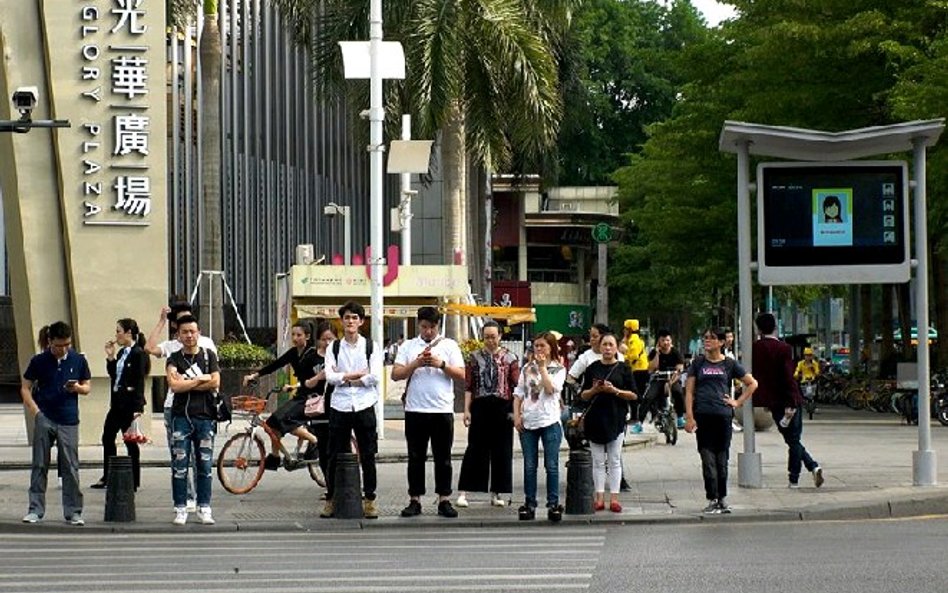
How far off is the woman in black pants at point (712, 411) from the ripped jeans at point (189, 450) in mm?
4260

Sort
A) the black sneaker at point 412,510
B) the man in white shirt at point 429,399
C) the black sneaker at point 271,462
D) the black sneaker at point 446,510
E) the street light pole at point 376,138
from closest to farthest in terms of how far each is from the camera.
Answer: the man in white shirt at point 429,399, the black sneaker at point 446,510, the black sneaker at point 412,510, the black sneaker at point 271,462, the street light pole at point 376,138

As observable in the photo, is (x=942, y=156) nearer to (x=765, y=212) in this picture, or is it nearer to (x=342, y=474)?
(x=765, y=212)

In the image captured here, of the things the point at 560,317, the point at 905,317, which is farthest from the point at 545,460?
the point at 560,317

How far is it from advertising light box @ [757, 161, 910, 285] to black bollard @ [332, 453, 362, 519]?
494 centimetres

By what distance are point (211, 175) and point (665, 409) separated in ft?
58.8

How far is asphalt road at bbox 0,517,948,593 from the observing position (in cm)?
1270

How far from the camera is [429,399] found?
17875 mm

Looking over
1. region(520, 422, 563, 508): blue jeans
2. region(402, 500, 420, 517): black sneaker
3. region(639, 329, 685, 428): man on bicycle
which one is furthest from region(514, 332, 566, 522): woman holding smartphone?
region(639, 329, 685, 428): man on bicycle

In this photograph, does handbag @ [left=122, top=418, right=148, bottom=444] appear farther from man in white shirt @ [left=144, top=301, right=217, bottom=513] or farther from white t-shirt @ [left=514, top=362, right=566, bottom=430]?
white t-shirt @ [left=514, top=362, right=566, bottom=430]

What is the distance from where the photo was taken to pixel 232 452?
67.2ft

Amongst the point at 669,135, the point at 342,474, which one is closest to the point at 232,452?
the point at 342,474

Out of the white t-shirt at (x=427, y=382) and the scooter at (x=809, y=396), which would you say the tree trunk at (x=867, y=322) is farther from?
the white t-shirt at (x=427, y=382)

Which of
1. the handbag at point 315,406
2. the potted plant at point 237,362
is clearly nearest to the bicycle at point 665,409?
the handbag at point 315,406

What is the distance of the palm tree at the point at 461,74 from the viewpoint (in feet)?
130
